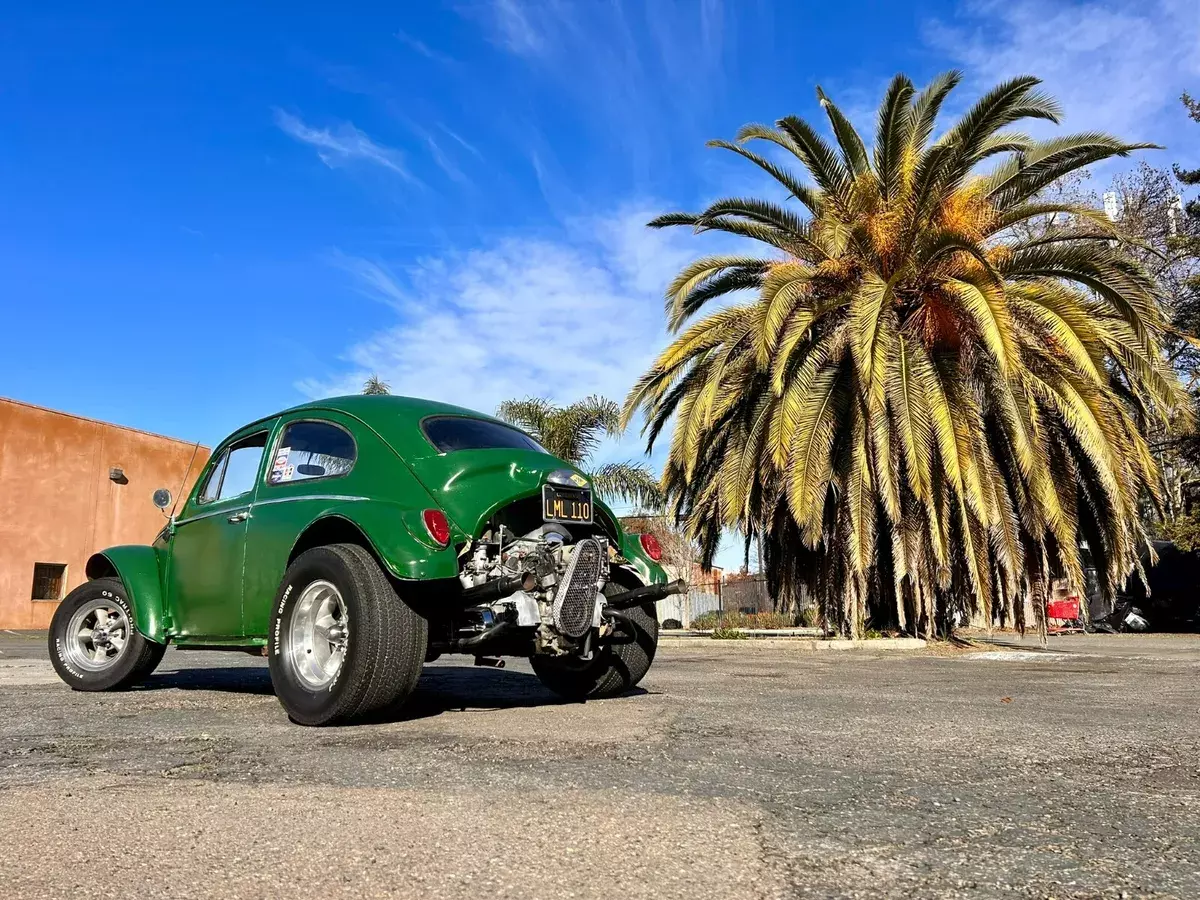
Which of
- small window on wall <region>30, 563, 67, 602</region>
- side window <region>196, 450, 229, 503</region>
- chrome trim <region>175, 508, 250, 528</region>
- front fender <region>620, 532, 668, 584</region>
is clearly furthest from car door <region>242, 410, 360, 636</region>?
small window on wall <region>30, 563, 67, 602</region>

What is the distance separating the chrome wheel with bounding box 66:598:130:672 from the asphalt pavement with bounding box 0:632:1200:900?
913 millimetres

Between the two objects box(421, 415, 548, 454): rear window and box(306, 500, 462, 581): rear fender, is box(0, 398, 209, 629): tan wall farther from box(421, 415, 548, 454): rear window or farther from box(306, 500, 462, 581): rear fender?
box(306, 500, 462, 581): rear fender

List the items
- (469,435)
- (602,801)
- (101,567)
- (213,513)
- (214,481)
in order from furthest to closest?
(101,567) < (214,481) < (213,513) < (469,435) < (602,801)

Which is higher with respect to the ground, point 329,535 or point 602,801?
point 329,535

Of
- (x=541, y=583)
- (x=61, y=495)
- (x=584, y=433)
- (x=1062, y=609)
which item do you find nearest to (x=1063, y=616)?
(x=1062, y=609)

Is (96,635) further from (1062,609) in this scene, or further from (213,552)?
(1062,609)

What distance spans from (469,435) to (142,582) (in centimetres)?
266

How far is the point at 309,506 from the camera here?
205 inches

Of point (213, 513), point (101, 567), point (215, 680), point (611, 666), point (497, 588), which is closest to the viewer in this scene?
point (497, 588)

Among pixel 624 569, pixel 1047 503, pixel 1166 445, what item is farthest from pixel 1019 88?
pixel 1166 445

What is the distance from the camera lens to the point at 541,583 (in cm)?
498

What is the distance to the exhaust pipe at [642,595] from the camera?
17.7ft

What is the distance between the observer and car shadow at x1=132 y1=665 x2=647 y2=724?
537 cm

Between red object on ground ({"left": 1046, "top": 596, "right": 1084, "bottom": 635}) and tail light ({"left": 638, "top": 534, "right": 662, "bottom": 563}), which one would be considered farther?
red object on ground ({"left": 1046, "top": 596, "right": 1084, "bottom": 635})
